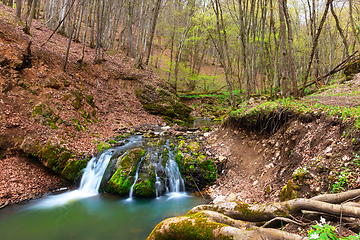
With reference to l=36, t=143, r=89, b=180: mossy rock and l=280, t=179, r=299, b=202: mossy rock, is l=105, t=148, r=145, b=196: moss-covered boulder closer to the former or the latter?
l=36, t=143, r=89, b=180: mossy rock

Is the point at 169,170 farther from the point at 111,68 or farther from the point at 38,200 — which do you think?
the point at 111,68

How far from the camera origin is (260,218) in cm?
287

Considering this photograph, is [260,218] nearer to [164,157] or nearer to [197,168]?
[197,168]

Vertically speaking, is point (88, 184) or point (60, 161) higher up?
point (60, 161)

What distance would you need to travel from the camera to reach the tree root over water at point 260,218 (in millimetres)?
2268

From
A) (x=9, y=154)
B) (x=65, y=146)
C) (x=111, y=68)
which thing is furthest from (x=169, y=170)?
(x=111, y=68)

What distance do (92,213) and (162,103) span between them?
482 inches

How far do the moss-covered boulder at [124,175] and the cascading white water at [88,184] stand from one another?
58 cm

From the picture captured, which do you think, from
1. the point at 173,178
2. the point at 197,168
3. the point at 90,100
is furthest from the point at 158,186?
the point at 90,100

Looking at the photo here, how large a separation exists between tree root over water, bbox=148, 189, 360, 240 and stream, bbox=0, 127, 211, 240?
2836 mm

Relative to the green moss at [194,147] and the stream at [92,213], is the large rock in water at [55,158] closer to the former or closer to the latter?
the stream at [92,213]

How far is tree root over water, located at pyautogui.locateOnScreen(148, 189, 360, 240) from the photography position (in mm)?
2268

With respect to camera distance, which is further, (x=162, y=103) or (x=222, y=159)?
(x=162, y=103)

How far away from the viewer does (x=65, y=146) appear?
770 cm
